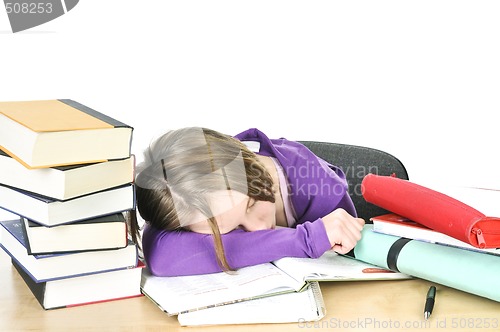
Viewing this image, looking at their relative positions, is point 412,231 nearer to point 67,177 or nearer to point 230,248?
point 230,248

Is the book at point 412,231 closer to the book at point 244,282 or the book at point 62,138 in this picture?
the book at point 244,282

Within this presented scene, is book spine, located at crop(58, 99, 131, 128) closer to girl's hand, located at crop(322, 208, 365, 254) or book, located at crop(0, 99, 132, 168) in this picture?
book, located at crop(0, 99, 132, 168)

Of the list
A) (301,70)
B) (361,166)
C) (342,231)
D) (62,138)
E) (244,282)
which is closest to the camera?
(62,138)

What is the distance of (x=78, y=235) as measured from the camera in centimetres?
111

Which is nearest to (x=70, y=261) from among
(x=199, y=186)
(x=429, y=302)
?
(x=199, y=186)

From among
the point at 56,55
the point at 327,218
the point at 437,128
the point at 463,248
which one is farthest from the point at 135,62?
the point at 463,248

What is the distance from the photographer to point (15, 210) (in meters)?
1.14

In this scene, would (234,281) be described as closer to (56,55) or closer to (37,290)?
(37,290)

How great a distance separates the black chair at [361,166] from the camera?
5.71ft

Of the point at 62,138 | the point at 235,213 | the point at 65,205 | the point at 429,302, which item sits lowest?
the point at 429,302

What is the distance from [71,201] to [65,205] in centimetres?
1

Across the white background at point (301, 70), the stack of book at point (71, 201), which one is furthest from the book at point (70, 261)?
the white background at point (301, 70)

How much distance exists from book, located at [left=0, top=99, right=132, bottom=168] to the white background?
1.54 meters

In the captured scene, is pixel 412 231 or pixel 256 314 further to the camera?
pixel 412 231
